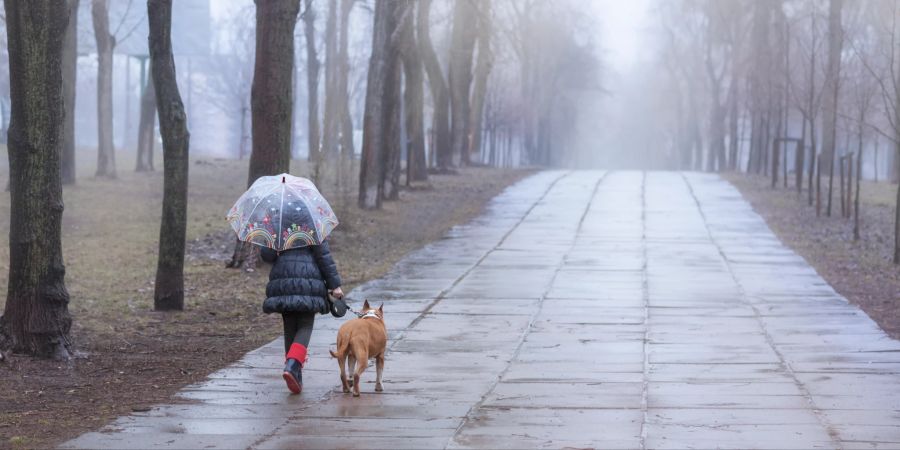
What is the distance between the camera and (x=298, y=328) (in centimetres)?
964

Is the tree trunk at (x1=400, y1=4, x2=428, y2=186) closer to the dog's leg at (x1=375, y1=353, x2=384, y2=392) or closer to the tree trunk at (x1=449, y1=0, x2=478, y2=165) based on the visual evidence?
the tree trunk at (x1=449, y1=0, x2=478, y2=165)

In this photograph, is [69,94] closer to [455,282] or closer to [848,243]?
[455,282]

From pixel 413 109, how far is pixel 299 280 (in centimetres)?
2480

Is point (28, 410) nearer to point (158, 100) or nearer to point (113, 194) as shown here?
point (158, 100)

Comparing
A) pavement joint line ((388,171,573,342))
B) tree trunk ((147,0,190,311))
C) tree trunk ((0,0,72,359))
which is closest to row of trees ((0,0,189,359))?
tree trunk ((0,0,72,359))

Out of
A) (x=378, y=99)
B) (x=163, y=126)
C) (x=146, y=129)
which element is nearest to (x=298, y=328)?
(x=163, y=126)

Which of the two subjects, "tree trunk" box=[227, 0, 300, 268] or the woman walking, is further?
"tree trunk" box=[227, 0, 300, 268]

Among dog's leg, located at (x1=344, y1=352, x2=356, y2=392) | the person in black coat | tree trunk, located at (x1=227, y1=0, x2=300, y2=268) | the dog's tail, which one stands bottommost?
dog's leg, located at (x1=344, y1=352, x2=356, y2=392)

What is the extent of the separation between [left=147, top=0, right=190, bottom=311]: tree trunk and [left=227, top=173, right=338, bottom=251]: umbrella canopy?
4815 millimetres

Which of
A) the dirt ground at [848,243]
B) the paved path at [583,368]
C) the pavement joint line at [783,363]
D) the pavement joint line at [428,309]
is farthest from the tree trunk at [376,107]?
the dirt ground at [848,243]

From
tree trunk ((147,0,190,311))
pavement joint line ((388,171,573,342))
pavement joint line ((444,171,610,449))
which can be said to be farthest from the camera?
tree trunk ((147,0,190,311))

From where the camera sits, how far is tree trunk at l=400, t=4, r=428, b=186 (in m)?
33.2

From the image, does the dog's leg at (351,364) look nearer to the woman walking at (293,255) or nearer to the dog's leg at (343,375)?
the dog's leg at (343,375)

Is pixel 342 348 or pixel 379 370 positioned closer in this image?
pixel 342 348
